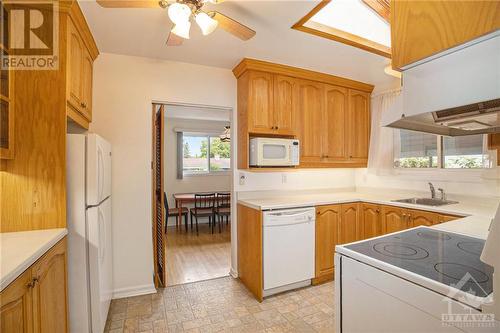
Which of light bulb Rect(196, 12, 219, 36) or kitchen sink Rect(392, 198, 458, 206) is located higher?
light bulb Rect(196, 12, 219, 36)

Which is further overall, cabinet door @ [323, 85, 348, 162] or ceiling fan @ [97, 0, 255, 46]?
cabinet door @ [323, 85, 348, 162]

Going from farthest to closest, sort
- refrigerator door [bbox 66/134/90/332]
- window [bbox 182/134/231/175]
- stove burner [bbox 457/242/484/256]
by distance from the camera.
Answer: window [bbox 182/134/231/175] → refrigerator door [bbox 66/134/90/332] → stove burner [bbox 457/242/484/256]

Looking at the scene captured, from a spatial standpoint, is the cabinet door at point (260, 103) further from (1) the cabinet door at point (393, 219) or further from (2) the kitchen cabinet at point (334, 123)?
(1) the cabinet door at point (393, 219)

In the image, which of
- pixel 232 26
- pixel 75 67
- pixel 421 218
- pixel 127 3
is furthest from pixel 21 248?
pixel 421 218

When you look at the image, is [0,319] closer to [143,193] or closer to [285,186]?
[143,193]

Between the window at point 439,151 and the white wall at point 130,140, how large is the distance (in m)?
3.00

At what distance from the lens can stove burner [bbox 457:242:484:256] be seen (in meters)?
1.08

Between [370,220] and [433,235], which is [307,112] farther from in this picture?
[433,235]

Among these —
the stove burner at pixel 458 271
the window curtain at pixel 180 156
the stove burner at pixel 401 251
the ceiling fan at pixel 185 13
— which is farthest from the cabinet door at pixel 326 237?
the window curtain at pixel 180 156

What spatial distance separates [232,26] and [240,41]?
2.08 ft

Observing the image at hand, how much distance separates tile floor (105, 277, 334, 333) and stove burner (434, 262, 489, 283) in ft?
4.56

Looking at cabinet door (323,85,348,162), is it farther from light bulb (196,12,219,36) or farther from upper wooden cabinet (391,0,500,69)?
upper wooden cabinet (391,0,500,69)

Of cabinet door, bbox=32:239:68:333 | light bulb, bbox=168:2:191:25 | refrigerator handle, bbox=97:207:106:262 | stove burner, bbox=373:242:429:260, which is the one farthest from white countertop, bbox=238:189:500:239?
light bulb, bbox=168:2:191:25

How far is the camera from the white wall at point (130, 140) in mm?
2451
